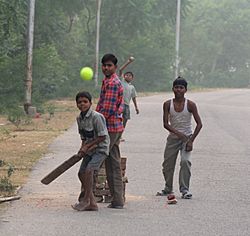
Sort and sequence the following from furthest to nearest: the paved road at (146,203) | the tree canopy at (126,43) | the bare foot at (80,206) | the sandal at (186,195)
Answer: the tree canopy at (126,43) → the sandal at (186,195) → the bare foot at (80,206) → the paved road at (146,203)

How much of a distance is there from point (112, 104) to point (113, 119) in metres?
0.19

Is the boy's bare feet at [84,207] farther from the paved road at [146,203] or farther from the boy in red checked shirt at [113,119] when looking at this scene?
the boy in red checked shirt at [113,119]

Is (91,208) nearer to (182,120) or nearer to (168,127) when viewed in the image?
(168,127)

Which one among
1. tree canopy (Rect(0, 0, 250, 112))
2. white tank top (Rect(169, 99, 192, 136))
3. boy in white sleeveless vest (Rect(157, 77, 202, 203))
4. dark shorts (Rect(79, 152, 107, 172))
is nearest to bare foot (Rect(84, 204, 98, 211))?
dark shorts (Rect(79, 152, 107, 172))

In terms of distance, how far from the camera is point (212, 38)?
9250 centimetres

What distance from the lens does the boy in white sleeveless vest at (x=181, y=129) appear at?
37.6 feet

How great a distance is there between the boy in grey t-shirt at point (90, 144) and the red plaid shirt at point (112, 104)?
0.88ft

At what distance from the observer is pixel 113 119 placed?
10352mm

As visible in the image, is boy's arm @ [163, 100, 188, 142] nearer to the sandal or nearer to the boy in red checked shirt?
the sandal

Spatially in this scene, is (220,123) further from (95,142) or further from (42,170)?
(95,142)

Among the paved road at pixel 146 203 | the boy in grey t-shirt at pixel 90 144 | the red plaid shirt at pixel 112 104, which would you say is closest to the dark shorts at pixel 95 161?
the boy in grey t-shirt at pixel 90 144

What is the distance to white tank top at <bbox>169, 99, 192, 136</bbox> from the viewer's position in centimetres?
1150

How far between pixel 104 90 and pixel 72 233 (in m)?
2.41

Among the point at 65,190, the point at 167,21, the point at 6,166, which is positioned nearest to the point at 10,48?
the point at 6,166
